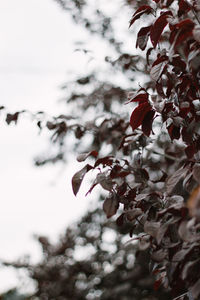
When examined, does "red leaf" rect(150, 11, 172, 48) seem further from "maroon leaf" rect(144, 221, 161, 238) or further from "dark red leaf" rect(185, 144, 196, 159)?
"maroon leaf" rect(144, 221, 161, 238)

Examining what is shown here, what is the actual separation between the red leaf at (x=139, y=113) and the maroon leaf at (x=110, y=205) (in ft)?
0.93

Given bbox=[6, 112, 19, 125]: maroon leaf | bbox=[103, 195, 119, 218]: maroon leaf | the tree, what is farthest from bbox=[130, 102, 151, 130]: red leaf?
bbox=[6, 112, 19, 125]: maroon leaf

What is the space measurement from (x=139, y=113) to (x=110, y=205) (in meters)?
0.35

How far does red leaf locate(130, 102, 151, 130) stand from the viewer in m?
1.17

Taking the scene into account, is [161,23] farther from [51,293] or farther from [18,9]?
[51,293]

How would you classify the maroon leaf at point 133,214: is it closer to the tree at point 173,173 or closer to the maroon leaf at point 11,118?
the tree at point 173,173

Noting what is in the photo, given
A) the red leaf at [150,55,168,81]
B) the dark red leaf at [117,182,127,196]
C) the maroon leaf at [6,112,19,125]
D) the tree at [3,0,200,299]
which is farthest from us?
the maroon leaf at [6,112,19,125]

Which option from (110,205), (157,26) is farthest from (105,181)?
(157,26)

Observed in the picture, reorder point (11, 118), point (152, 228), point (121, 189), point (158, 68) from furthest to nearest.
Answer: point (11, 118)
point (121, 189)
point (158, 68)
point (152, 228)

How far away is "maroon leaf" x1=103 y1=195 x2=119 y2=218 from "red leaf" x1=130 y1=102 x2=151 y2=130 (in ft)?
0.93

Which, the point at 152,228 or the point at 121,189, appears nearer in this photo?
the point at 152,228

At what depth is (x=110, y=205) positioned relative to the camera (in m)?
1.19

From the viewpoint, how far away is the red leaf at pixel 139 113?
1165 millimetres

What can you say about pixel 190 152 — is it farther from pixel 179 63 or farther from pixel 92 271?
pixel 92 271
